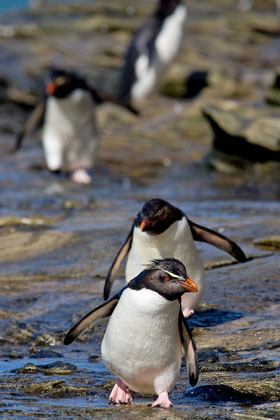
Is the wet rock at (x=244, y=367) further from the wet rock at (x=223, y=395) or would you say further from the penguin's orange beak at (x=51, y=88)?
the penguin's orange beak at (x=51, y=88)

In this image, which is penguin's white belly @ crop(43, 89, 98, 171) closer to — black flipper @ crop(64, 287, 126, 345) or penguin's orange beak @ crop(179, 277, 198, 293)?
black flipper @ crop(64, 287, 126, 345)

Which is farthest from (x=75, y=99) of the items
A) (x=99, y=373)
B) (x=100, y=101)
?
(x=99, y=373)

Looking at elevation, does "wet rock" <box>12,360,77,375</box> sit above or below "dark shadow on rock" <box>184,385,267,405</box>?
below

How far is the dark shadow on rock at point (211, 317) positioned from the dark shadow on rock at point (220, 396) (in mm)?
1198

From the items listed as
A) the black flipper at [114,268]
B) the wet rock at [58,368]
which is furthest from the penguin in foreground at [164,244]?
the wet rock at [58,368]

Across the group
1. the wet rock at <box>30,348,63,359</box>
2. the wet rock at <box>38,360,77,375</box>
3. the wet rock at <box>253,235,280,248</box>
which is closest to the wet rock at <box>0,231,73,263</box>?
the wet rock at <box>253,235,280,248</box>

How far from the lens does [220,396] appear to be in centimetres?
393

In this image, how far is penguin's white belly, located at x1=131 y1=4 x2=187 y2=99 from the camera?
48.5 feet

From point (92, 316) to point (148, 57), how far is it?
1100 centimetres

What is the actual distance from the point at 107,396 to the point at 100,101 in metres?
7.48

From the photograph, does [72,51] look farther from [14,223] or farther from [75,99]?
[14,223]

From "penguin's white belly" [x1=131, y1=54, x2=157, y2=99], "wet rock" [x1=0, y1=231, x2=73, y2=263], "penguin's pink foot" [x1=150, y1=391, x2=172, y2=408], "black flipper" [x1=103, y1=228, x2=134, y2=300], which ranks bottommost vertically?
"penguin's white belly" [x1=131, y1=54, x2=157, y2=99]

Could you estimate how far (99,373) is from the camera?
455 centimetres

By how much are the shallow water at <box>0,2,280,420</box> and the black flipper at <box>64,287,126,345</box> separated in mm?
222
